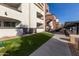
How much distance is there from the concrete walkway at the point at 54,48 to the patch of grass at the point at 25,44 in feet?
0.41

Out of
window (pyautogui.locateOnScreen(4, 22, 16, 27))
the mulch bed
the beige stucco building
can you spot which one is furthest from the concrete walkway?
window (pyautogui.locateOnScreen(4, 22, 16, 27))

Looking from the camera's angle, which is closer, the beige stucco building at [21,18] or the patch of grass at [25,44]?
the patch of grass at [25,44]

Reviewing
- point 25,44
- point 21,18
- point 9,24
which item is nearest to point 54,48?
point 25,44

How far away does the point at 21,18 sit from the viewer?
614cm

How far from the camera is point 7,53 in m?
5.70

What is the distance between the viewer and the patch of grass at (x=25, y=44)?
5.72m

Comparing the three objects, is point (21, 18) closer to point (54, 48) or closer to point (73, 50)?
point (54, 48)

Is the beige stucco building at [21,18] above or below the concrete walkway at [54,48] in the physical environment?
above

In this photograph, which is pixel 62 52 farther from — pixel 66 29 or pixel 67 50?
pixel 66 29

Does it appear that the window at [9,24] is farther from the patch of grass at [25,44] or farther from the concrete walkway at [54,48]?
the concrete walkway at [54,48]

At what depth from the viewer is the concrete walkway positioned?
5759 millimetres

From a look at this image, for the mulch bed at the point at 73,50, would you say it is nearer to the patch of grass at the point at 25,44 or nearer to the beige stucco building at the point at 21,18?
the patch of grass at the point at 25,44

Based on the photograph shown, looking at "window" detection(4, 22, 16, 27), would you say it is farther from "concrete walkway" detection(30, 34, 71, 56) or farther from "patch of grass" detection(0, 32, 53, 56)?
"concrete walkway" detection(30, 34, 71, 56)

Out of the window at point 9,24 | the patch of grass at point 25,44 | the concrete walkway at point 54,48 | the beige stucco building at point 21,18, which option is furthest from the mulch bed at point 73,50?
the window at point 9,24
